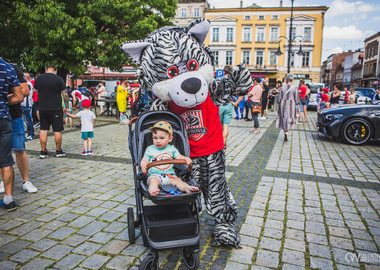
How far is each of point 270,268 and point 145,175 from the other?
1492mm

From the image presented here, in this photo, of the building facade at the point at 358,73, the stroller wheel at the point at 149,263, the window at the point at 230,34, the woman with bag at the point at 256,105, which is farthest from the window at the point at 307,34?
the stroller wheel at the point at 149,263

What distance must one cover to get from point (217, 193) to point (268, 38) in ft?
156

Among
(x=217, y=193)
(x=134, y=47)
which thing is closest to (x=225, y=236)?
(x=217, y=193)

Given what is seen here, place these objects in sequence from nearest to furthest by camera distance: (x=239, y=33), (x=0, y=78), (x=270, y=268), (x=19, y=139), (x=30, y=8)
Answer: (x=270, y=268) → (x=0, y=78) → (x=19, y=139) → (x=30, y=8) → (x=239, y=33)

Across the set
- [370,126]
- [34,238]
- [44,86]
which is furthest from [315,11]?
[34,238]

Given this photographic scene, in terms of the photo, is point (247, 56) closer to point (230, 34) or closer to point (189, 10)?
point (230, 34)

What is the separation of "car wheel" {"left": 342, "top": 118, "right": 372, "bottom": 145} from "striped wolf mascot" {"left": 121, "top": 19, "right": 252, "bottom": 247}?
22.6ft

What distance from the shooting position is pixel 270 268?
8.55 ft

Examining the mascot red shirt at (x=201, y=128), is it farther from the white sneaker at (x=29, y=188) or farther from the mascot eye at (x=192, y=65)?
the white sneaker at (x=29, y=188)

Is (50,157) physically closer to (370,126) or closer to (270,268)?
(270,268)

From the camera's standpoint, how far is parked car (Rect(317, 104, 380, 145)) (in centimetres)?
813

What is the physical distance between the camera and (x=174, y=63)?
266 centimetres

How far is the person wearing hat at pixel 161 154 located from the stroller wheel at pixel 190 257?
24.6 inches

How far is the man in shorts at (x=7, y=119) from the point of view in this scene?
362 centimetres
